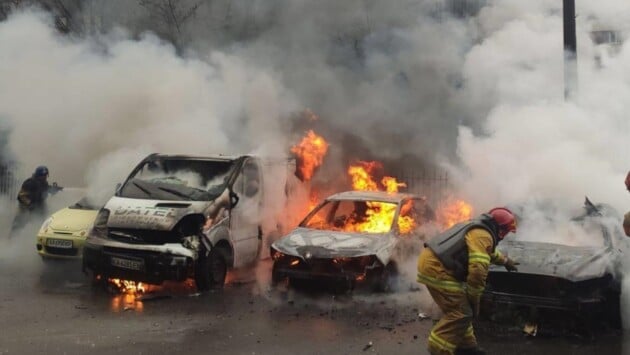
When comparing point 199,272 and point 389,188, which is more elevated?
point 389,188

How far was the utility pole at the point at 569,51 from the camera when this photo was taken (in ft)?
32.2

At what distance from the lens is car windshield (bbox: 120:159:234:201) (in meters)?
8.67

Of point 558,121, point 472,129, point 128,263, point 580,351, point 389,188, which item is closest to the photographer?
point 580,351

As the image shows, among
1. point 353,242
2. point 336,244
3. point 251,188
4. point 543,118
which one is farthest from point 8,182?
point 543,118

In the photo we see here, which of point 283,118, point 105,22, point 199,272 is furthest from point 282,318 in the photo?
point 105,22

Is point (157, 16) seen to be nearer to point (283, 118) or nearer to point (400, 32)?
point (283, 118)

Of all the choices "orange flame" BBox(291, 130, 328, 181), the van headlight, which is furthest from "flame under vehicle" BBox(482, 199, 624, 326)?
"orange flame" BBox(291, 130, 328, 181)

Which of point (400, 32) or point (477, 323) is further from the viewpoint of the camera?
point (400, 32)

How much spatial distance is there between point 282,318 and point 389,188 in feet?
19.0

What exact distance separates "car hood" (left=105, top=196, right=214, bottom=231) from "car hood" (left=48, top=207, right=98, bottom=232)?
1.47 m

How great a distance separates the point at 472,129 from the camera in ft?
35.9

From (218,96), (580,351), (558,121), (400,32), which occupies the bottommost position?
(580,351)

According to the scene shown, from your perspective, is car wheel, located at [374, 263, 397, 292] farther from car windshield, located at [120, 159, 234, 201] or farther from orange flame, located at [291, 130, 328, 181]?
orange flame, located at [291, 130, 328, 181]

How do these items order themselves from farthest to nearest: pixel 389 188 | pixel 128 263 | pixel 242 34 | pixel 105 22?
pixel 105 22
pixel 242 34
pixel 389 188
pixel 128 263
